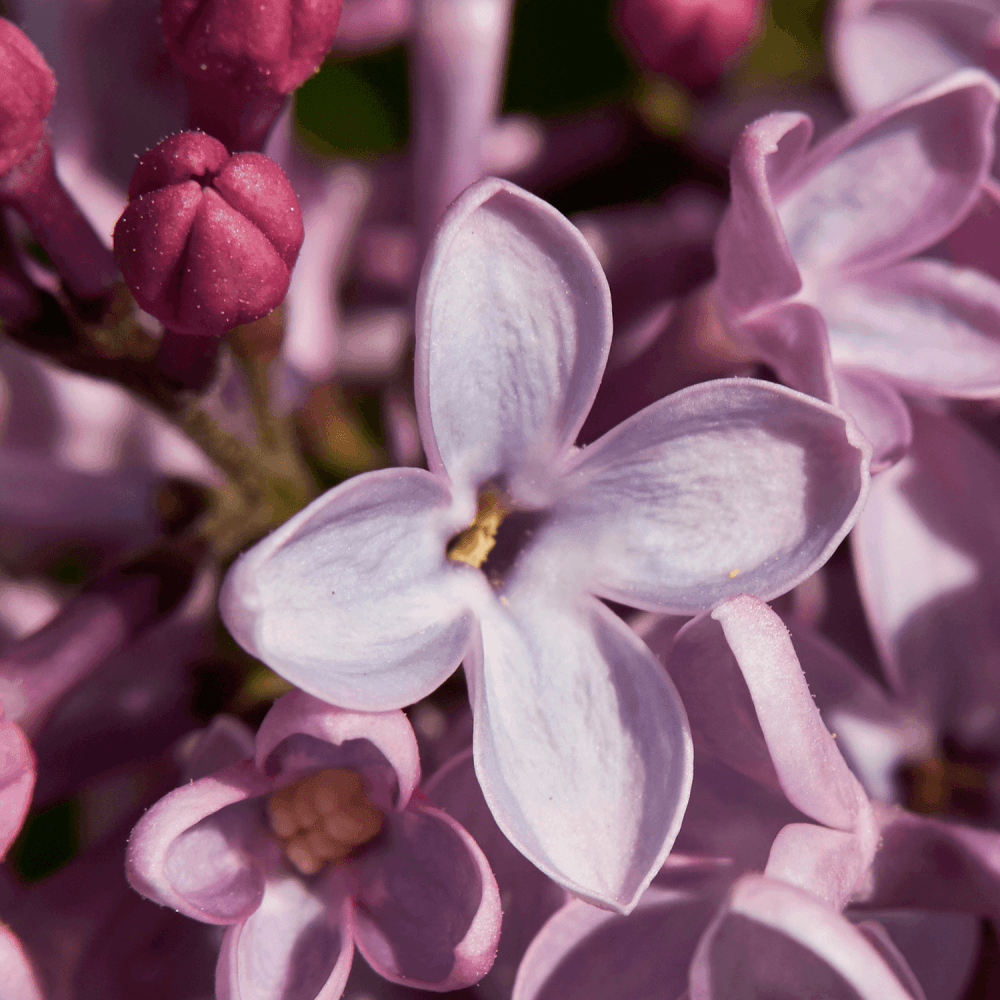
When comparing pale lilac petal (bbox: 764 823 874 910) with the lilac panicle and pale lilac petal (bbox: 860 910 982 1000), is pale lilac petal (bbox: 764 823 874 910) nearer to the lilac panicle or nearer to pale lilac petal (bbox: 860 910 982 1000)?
pale lilac petal (bbox: 860 910 982 1000)

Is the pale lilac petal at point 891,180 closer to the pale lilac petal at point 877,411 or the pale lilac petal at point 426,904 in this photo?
the pale lilac petal at point 877,411

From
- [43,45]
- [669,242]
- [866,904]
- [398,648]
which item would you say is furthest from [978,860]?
[43,45]

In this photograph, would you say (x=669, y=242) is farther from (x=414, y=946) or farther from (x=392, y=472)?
(x=414, y=946)

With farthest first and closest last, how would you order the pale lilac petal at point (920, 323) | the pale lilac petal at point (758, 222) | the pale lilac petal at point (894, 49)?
1. the pale lilac petal at point (894, 49)
2. the pale lilac petal at point (920, 323)
3. the pale lilac petal at point (758, 222)

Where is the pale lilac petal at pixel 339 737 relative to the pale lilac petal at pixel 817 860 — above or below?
above

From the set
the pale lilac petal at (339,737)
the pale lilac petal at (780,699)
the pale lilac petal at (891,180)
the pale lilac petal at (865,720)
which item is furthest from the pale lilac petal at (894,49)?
the pale lilac petal at (339,737)

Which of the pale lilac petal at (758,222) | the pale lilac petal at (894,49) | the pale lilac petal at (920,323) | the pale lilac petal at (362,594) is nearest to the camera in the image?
the pale lilac petal at (362,594)

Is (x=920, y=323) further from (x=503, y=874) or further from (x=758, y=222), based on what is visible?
(x=503, y=874)
